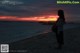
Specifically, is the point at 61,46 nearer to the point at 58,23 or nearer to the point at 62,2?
the point at 58,23

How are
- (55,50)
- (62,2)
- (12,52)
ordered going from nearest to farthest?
1. (12,52)
2. (55,50)
3. (62,2)

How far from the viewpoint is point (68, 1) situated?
2609 centimetres

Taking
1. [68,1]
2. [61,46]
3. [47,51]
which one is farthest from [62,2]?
[47,51]

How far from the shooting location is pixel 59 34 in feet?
60.1

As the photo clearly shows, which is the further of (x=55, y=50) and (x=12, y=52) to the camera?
(x=55, y=50)

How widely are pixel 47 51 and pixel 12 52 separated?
160 cm

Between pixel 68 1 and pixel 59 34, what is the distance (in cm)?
807

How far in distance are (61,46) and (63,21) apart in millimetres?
1399

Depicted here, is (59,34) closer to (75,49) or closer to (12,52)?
(75,49)

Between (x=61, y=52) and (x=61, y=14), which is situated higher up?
(x=61, y=14)

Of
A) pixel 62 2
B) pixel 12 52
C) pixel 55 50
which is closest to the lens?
pixel 12 52

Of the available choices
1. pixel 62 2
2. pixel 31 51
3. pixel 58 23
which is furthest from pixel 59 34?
pixel 62 2

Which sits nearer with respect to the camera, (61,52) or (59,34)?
(61,52)

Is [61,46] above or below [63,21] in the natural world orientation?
below
